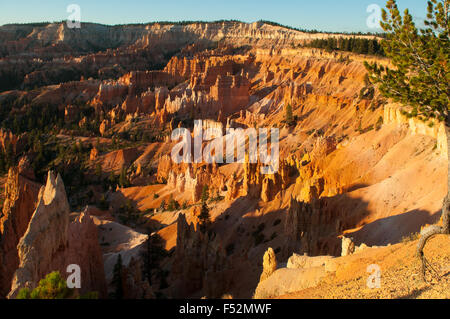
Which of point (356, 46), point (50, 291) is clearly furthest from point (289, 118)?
point (50, 291)

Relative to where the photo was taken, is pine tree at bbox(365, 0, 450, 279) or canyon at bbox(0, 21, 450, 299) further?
canyon at bbox(0, 21, 450, 299)

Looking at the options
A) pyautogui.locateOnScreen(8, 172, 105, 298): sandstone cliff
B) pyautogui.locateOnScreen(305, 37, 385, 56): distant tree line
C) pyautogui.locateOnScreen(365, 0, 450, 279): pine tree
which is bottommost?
pyautogui.locateOnScreen(8, 172, 105, 298): sandstone cliff

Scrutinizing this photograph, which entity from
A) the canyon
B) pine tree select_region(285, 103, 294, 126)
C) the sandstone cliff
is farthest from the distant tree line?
the sandstone cliff

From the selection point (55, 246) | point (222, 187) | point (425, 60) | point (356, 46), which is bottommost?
point (222, 187)

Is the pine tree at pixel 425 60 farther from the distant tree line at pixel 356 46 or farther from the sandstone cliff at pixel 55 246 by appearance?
the distant tree line at pixel 356 46

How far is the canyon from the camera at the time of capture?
1419 centimetres

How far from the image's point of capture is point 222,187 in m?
35.7

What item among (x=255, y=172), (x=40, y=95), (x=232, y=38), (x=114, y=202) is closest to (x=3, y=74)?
(x=40, y=95)

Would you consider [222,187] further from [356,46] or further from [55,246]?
[356,46]

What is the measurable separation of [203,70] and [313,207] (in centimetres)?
6949

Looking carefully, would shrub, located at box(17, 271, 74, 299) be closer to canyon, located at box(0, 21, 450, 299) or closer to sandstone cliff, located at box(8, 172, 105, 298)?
sandstone cliff, located at box(8, 172, 105, 298)

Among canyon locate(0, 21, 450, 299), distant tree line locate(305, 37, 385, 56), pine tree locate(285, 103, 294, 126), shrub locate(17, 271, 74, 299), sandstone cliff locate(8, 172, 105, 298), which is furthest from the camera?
distant tree line locate(305, 37, 385, 56)

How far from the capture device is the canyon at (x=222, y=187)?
14.2 metres

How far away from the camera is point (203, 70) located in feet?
284
